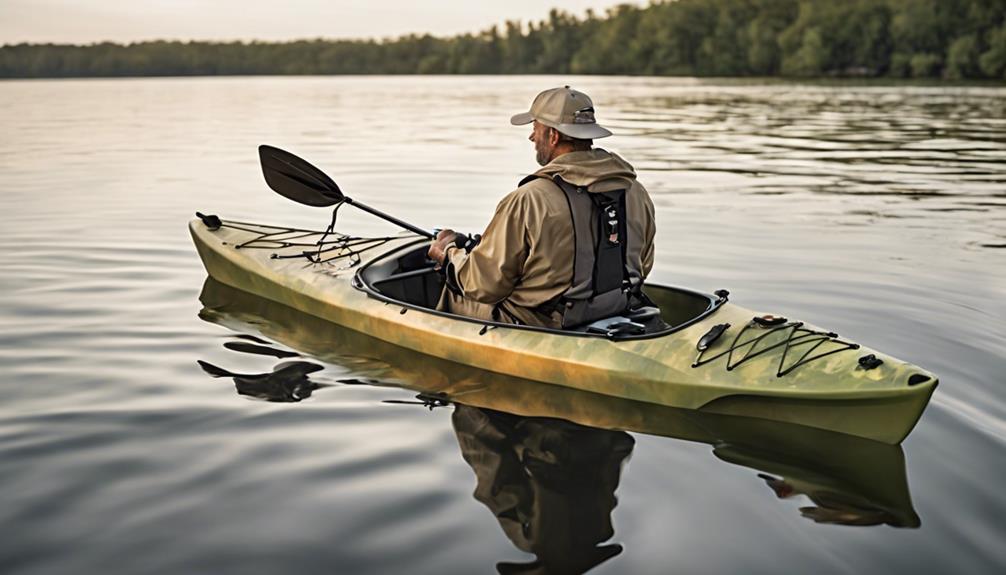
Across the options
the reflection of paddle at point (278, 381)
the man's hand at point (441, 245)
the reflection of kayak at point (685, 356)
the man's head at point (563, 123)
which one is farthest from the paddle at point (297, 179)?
the man's head at point (563, 123)

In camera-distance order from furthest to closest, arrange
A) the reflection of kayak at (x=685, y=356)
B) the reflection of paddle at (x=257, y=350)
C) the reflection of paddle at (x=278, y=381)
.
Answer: the reflection of paddle at (x=257, y=350) < the reflection of paddle at (x=278, y=381) < the reflection of kayak at (x=685, y=356)

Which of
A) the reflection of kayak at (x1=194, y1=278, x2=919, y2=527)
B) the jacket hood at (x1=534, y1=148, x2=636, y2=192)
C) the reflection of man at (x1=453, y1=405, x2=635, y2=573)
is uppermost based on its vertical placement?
the jacket hood at (x1=534, y1=148, x2=636, y2=192)

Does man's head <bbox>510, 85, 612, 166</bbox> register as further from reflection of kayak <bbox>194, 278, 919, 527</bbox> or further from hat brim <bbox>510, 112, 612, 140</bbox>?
reflection of kayak <bbox>194, 278, 919, 527</bbox>

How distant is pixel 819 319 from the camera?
6.89m

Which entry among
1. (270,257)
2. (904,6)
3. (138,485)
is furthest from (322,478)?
(904,6)

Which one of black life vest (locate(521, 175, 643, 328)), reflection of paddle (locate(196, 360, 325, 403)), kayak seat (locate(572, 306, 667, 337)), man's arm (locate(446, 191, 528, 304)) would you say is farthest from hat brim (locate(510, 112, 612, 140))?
reflection of paddle (locate(196, 360, 325, 403))

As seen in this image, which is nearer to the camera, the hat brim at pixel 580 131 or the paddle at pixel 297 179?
the hat brim at pixel 580 131

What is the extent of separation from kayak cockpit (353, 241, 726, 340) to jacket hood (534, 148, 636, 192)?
797mm

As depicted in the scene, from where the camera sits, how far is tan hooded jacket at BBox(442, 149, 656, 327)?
4.79m

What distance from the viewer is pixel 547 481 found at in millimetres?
4133

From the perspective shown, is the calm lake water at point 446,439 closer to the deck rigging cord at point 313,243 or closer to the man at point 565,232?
the deck rigging cord at point 313,243

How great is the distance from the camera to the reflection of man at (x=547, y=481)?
3549 mm

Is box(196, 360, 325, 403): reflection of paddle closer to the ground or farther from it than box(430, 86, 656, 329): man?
closer to the ground

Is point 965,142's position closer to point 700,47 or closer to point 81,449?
point 81,449
